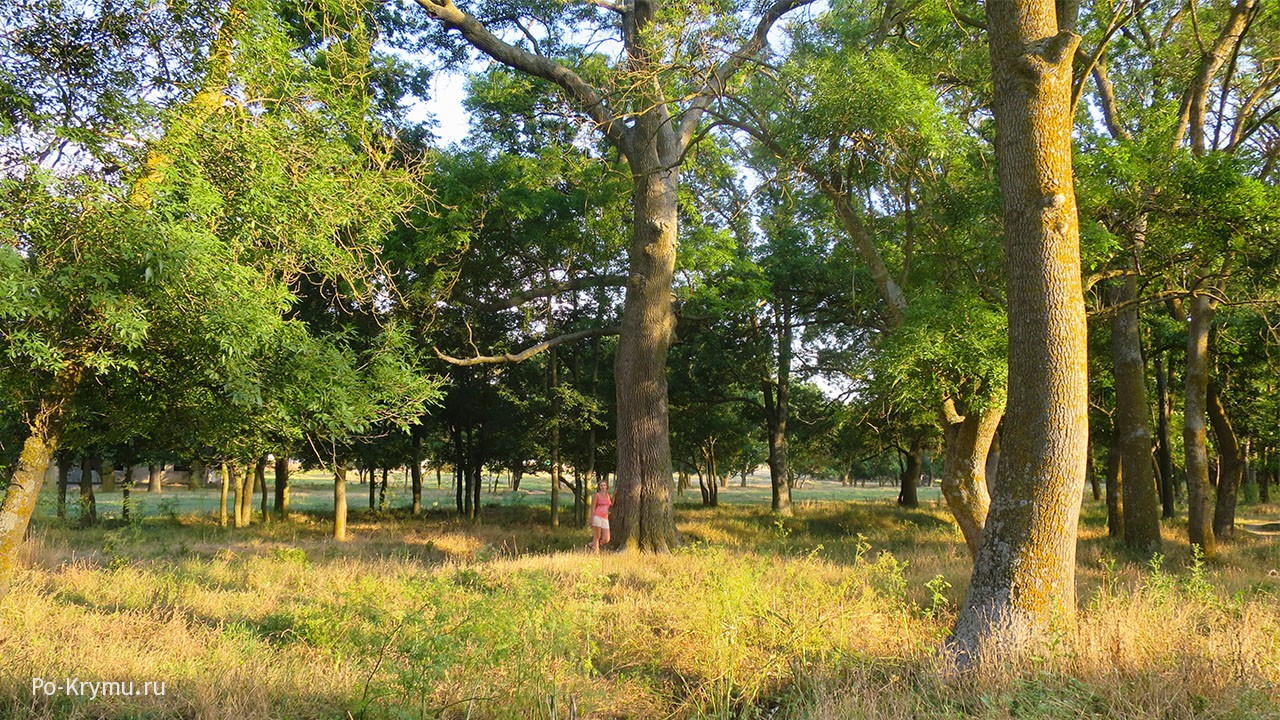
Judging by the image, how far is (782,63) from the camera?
10961mm

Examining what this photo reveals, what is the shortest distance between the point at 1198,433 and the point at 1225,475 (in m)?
4.66

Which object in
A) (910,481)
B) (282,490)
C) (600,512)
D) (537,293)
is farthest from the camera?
(910,481)

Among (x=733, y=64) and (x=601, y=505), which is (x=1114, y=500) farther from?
(x=733, y=64)

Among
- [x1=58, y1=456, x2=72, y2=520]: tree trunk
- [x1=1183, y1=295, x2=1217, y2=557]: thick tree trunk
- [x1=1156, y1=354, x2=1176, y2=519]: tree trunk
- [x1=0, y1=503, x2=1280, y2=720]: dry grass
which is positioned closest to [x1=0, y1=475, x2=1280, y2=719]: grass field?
[x1=0, y1=503, x2=1280, y2=720]: dry grass

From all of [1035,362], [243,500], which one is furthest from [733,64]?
[243,500]

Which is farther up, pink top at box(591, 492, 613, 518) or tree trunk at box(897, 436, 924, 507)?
pink top at box(591, 492, 613, 518)

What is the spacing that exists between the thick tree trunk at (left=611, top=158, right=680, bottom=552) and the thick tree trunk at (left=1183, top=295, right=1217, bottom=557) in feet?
31.7

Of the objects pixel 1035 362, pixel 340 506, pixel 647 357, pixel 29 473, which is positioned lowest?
pixel 340 506

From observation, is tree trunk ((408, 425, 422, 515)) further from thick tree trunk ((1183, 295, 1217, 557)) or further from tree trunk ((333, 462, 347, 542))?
thick tree trunk ((1183, 295, 1217, 557))

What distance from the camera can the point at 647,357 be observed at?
12352 millimetres

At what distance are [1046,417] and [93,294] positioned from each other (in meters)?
7.66

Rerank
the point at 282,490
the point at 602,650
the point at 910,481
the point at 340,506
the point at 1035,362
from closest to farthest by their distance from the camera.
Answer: the point at 1035,362, the point at 602,650, the point at 340,506, the point at 282,490, the point at 910,481

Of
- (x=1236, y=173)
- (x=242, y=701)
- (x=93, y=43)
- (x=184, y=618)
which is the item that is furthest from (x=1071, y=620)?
(x=93, y=43)

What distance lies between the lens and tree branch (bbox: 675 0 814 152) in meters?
9.71
